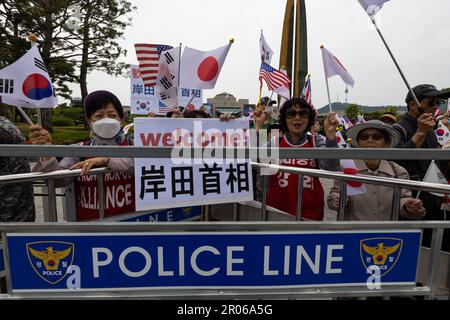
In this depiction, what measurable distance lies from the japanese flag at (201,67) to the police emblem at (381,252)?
234 cm

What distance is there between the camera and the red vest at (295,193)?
8.41 ft

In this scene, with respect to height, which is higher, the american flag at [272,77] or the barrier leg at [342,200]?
the american flag at [272,77]

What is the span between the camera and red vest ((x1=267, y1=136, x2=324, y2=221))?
2.56m

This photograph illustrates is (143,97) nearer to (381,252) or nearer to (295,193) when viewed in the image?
(295,193)

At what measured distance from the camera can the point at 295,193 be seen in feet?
8.76

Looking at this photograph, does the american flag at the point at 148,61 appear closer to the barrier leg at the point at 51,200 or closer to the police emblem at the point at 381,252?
the barrier leg at the point at 51,200

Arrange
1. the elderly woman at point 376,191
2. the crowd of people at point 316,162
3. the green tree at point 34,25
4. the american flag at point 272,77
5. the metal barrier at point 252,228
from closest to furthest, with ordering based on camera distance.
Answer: the metal barrier at point 252,228 < the elderly woman at point 376,191 < the crowd of people at point 316,162 < the american flag at point 272,77 < the green tree at point 34,25

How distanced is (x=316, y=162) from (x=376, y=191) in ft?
2.40

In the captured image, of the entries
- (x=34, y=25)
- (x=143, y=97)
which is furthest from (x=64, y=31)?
(x=143, y=97)

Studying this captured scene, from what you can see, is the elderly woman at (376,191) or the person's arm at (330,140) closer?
the elderly woman at (376,191)

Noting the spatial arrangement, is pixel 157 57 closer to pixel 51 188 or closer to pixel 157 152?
pixel 51 188

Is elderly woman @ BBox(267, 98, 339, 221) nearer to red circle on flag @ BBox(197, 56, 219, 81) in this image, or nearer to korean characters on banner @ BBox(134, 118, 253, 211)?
korean characters on banner @ BBox(134, 118, 253, 211)

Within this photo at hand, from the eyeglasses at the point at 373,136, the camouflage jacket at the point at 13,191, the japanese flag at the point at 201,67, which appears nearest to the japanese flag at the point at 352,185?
the eyeglasses at the point at 373,136

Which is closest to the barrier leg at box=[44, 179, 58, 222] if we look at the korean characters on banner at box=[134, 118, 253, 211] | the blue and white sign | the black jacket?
the blue and white sign
